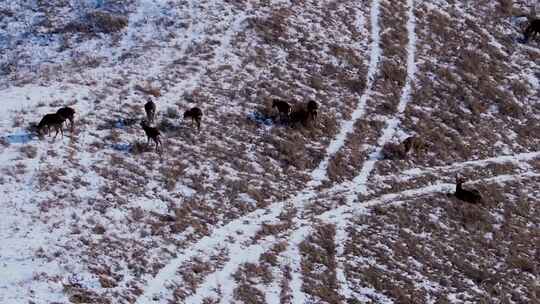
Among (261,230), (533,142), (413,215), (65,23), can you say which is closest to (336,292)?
(261,230)

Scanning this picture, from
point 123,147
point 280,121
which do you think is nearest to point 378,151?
point 280,121

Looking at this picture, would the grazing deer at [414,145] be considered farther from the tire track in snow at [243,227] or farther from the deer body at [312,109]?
the deer body at [312,109]

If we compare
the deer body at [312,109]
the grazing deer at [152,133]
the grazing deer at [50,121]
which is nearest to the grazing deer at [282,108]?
the deer body at [312,109]

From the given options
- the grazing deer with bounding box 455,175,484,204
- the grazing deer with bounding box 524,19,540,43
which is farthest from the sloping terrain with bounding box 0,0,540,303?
the grazing deer with bounding box 524,19,540,43

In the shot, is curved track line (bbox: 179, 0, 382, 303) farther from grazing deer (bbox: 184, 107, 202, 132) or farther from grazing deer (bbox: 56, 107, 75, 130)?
grazing deer (bbox: 56, 107, 75, 130)

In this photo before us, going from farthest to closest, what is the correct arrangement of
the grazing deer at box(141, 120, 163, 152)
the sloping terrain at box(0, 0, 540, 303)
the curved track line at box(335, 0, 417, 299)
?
1. the grazing deer at box(141, 120, 163, 152)
2. the curved track line at box(335, 0, 417, 299)
3. the sloping terrain at box(0, 0, 540, 303)
